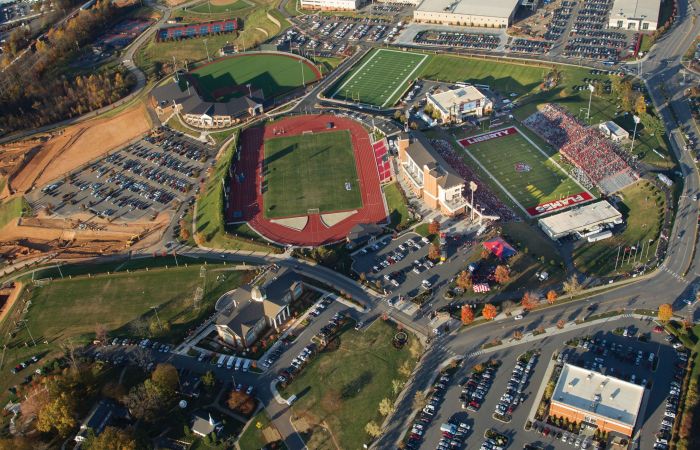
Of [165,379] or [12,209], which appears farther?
[12,209]

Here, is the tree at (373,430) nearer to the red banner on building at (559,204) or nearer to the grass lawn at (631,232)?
the grass lawn at (631,232)

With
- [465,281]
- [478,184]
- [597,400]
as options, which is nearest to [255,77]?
[478,184]

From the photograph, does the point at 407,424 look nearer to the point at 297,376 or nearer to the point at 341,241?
the point at 297,376

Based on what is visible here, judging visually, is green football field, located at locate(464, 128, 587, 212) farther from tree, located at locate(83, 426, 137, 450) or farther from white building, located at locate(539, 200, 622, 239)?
tree, located at locate(83, 426, 137, 450)

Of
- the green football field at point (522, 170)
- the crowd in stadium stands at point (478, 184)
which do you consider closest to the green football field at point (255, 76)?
the crowd in stadium stands at point (478, 184)

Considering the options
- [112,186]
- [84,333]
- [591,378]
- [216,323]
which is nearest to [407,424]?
[591,378]

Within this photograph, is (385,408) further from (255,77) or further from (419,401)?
(255,77)

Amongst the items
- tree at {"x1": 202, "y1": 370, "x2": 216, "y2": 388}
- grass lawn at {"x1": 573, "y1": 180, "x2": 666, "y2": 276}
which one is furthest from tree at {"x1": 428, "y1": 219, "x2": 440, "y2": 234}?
tree at {"x1": 202, "y1": 370, "x2": 216, "y2": 388}
